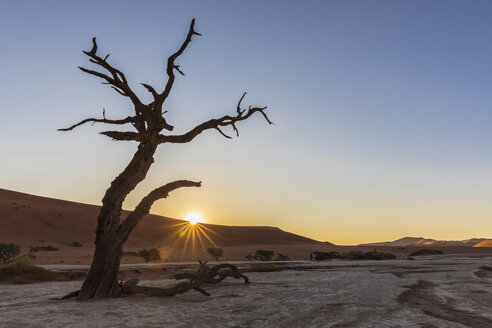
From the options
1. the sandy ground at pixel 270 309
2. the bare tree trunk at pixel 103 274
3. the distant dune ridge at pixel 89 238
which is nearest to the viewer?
the sandy ground at pixel 270 309

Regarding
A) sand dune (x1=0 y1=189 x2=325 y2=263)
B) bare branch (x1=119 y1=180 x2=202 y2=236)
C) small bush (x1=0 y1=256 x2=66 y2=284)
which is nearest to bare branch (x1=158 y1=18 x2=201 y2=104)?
bare branch (x1=119 y1=180 x2=202 y2=236)

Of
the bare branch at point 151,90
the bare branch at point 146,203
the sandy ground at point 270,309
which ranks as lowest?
the sandy ground at point 270,309

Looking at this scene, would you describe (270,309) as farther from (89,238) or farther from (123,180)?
(89,238)

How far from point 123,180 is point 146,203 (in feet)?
2.43

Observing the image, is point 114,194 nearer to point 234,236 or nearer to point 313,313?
point 313,313

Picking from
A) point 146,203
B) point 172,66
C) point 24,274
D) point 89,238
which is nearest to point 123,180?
point 146,203

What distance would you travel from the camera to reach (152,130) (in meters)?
8.47

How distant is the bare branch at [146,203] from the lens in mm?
8312

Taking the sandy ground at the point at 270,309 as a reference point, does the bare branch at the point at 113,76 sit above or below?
above

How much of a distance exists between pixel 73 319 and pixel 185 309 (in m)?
1.84

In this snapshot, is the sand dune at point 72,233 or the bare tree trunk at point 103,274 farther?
the sand dune at point 72,233

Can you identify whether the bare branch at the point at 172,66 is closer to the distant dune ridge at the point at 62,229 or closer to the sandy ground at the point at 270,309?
the sandy ground at the point at 270,309

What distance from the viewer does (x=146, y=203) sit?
863 centimetres

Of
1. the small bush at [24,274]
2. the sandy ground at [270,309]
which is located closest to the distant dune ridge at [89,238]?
the small bush at [24,274]
